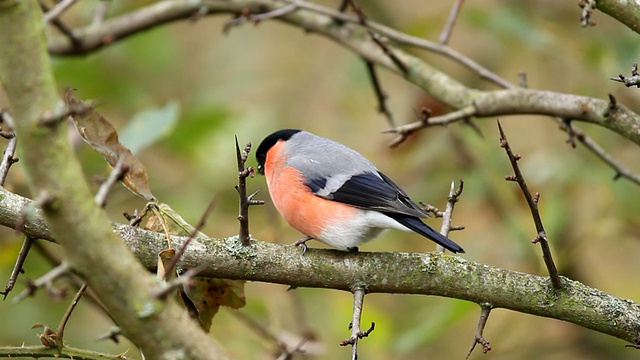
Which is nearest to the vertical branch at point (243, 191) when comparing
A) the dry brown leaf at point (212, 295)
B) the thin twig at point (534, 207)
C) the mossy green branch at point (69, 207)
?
the dry brown leaf at point (212, 295)

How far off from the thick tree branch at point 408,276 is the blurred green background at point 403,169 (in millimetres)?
902

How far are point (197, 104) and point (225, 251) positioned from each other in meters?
2.52

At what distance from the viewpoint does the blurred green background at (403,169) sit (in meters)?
3.88

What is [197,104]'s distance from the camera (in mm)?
4551

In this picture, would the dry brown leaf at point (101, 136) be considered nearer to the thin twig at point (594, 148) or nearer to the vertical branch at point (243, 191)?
the vertical branch at point (243, 191)

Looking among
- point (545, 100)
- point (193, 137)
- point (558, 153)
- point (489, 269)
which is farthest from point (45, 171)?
point (558, 153)

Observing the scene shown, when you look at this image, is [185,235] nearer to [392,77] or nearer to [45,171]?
[45,171]

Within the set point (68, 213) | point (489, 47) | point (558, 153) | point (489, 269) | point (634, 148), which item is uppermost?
point (489, 47)

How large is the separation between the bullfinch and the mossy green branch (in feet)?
3.83

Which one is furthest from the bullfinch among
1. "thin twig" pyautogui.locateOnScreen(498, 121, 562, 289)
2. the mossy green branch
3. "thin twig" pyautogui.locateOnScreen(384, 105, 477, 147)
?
the mossy green branch

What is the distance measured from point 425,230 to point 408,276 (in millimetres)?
341

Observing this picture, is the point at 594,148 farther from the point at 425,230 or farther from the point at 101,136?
the point at 101,136

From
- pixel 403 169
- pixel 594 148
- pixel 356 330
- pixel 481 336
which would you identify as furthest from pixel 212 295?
pixel 403 169

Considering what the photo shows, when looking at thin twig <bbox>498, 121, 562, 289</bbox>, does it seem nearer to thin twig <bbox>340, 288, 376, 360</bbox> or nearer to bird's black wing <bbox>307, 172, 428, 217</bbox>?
thin twig <bbox>340, 288, 376, 360</bbox>
